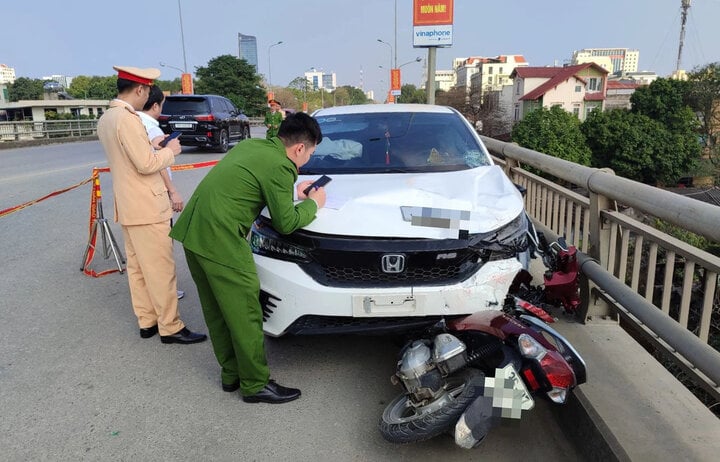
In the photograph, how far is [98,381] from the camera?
360 cm

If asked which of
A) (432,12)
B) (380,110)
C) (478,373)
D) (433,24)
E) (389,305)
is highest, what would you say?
(432,12)

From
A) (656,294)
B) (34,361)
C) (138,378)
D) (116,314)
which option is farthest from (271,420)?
(656,294)

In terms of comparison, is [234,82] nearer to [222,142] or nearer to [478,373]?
[222,142]

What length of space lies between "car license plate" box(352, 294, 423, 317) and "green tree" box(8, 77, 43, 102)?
12150cm

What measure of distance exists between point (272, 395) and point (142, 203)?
5.43 ft

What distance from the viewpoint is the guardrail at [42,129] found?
2611 centimetres

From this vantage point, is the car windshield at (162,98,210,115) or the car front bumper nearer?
the car front bumper

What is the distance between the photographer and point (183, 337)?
Result: 13.8 feet

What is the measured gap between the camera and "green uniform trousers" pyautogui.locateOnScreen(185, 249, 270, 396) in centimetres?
300

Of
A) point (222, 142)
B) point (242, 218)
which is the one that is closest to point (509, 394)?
point (242, 218)

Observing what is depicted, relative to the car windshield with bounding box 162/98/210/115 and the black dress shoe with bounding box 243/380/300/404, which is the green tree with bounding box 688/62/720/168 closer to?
the car windshield with bounding box 162/98/210/115

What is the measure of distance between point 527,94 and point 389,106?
82845 millimetres

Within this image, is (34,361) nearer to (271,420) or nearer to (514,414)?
(271,420)

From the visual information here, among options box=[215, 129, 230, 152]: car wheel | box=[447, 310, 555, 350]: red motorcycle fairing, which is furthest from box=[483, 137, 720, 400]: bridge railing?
box=[215, 129, 230, 152]: car wheel
